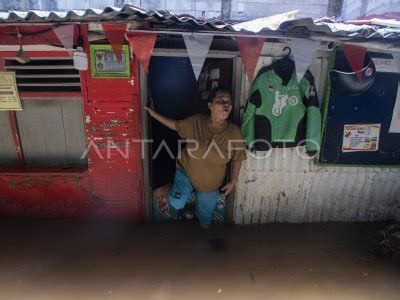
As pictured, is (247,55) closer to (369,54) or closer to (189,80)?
(189,80)

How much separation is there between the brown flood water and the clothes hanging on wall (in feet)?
4.35

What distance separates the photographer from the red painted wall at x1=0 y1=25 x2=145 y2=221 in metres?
3.76

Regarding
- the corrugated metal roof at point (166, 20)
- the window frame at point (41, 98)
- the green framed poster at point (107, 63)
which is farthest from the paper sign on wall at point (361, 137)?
the window frame at point (41, 98)

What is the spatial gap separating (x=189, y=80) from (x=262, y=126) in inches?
50.6

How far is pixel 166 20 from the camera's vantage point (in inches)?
105

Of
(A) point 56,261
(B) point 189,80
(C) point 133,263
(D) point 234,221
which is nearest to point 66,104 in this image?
(B) point 189,80

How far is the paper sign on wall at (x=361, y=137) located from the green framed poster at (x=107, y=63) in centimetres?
302

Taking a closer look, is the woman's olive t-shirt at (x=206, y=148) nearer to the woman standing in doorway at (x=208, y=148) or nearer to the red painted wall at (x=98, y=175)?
the woman standing in doorway at (x=208, y=148)

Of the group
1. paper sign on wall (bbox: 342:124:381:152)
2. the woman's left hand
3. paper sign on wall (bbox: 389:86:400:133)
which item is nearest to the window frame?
the woman's left hand

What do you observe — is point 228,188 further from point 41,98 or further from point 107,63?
point 41,98

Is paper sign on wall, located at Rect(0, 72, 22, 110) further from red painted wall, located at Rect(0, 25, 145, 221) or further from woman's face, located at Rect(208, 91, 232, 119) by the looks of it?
woman's face, located at Rect(208, 91, 232, 119)

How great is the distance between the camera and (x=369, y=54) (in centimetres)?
365

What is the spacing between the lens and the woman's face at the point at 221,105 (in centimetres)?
339

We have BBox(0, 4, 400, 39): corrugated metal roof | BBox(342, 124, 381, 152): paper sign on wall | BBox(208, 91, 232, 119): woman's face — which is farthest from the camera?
BBox(342, 124, 381, 152): paper sign on wall
